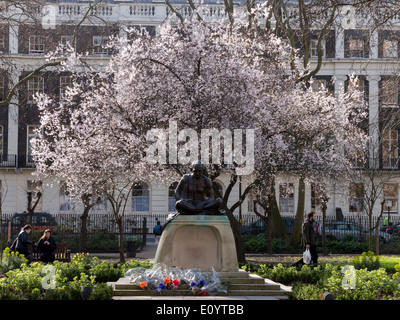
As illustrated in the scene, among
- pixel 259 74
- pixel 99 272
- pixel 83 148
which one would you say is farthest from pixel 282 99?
pixel 99 272

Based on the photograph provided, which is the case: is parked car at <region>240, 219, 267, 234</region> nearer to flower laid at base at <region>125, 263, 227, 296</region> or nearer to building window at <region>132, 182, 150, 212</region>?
building window at <region>132, 182, 150, 212</region>

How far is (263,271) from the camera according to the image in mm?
15266

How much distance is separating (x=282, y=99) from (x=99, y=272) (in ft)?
32.2

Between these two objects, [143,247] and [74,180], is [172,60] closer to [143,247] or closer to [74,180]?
[74,180]

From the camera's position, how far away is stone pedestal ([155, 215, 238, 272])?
1352 centimetres

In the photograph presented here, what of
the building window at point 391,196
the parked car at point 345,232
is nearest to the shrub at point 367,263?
the parked car at point 345,232

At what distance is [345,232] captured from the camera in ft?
105

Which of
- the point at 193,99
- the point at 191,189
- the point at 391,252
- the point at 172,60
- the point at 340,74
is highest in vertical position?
the point at 340,74

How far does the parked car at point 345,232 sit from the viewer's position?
31.5 metres

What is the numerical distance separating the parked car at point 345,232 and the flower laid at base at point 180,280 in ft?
64.5

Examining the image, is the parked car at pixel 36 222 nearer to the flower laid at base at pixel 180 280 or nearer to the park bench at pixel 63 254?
the park bench at pixel 63 254

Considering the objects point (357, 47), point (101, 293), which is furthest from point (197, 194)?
point (357, 47)

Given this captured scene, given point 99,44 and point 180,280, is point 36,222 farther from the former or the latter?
point 180,280

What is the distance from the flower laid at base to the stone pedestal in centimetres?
63
